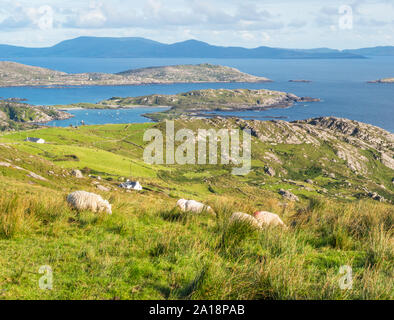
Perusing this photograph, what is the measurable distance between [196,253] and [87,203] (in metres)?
6.04

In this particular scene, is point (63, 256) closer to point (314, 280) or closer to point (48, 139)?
point (314, 280)

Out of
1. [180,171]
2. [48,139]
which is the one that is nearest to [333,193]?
[180,171]

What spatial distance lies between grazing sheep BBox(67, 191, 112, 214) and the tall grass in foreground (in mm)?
665

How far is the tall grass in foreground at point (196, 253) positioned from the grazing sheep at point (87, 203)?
665 millimetres

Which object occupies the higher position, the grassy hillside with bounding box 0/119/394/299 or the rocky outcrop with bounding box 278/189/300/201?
the grassy hillside with bounding box 0/119/394/299

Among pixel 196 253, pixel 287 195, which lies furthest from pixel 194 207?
pixel 287 195

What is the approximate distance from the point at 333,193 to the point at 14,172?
133 m

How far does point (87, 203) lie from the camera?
40.4 feet

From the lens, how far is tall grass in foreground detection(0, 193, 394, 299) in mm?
6156

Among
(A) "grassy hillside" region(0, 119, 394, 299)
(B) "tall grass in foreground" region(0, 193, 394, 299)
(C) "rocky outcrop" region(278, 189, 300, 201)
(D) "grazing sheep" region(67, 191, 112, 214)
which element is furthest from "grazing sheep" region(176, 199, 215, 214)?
(C) "rocky outcrop" region(278, 189, 300, 201)

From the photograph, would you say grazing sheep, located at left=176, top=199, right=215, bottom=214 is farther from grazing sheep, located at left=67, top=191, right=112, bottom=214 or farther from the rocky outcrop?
the rocky outcrop

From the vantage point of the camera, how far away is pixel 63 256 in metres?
7.83

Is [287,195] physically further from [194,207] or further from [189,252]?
[189,252]
